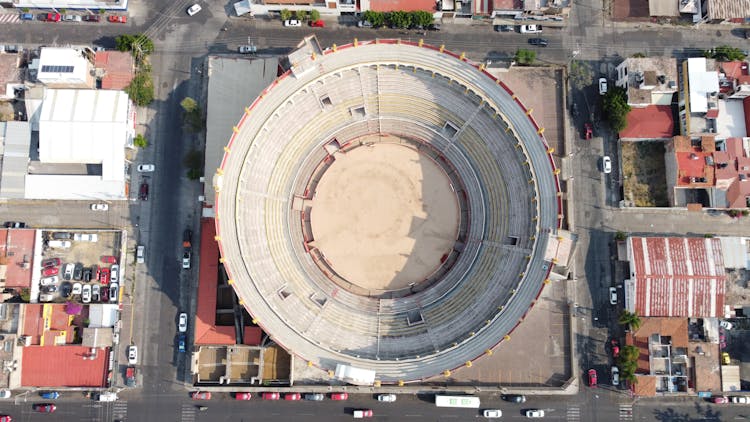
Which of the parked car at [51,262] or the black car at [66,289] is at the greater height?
the parked car at [51,262]

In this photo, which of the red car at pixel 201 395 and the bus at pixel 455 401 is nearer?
the bus at pixel 455 401

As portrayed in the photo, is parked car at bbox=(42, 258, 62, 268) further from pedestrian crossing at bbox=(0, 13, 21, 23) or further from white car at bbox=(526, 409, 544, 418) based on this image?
white car at bbox=(526, 409, 544, 418)

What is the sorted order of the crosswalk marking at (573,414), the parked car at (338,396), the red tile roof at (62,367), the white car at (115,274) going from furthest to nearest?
the white car at (115,274)
the crosswalk marking at (573,414)
the parked car at (338,396)
the red tile roof at (62,367)

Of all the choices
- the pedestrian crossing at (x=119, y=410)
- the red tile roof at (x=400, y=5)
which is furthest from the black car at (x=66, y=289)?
the red tile roof at (x=400, y=5)

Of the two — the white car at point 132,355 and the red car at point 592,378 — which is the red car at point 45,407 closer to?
the white car at point 132,355

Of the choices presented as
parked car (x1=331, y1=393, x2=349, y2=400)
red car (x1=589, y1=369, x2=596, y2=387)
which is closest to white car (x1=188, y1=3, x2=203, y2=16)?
parked car (x1=331, y1=393, x2=349, y2=400)

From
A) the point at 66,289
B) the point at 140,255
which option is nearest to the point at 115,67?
the point at 140,255

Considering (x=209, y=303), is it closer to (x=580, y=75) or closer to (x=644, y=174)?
(x=580, y=75)

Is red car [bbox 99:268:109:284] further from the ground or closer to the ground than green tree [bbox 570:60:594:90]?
closer to the ground
